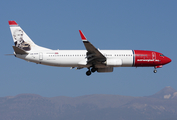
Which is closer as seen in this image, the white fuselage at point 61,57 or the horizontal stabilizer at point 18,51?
the horizontal stabilizer at point 18,51

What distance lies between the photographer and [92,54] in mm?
57750

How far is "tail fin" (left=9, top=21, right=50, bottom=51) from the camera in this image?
62469mm

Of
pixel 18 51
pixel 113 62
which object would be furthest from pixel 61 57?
pixel 113 62

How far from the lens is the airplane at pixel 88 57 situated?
59188mm

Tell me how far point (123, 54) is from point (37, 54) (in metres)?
16.6

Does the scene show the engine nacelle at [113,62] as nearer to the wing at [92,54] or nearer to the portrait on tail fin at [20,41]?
the wing at [92,54]

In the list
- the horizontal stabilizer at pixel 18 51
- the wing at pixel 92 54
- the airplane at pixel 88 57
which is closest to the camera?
the wing at pixel 92 54

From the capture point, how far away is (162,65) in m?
63.7

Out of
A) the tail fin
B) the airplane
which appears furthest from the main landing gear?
the tail fin

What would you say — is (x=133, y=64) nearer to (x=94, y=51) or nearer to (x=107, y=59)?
(x=107, y=59)

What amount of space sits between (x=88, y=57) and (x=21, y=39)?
15.0 m

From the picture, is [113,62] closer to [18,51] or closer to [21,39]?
[18,51]

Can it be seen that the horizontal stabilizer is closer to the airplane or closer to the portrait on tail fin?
the airplane

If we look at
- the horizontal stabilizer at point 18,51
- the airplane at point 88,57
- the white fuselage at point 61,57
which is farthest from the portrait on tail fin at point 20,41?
the horizontal stabilizer at point 18,51
